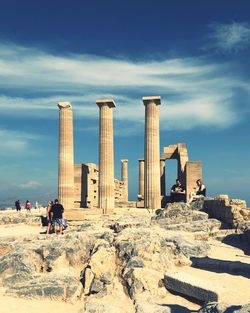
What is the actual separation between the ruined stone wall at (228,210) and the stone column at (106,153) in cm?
1255

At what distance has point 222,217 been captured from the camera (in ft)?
65.6

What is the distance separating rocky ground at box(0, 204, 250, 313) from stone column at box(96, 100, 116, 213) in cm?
1650

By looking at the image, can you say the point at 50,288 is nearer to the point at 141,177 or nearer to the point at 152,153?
the point at 152,153

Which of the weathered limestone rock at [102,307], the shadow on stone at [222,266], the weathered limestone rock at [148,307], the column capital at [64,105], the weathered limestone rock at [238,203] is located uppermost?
the column capital at [64,105]

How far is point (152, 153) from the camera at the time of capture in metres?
32.7

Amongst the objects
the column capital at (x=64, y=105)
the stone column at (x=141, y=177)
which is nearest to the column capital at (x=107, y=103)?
the column capital at (x=64, y=105)

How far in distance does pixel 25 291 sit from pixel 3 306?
1.03 metres

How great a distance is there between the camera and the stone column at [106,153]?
108 ft

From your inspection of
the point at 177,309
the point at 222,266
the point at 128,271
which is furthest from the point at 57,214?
the point at 177,309

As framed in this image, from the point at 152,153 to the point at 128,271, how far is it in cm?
2119

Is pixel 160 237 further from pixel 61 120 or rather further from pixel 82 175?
pixel 82 175

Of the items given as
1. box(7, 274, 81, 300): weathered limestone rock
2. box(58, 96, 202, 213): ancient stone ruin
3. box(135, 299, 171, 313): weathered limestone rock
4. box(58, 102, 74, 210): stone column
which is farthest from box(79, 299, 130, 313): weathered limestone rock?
box(58, 102, 74, 210): stone column

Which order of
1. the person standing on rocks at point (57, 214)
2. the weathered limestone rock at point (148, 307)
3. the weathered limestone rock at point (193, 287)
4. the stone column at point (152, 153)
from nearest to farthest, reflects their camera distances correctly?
the weathered limestone rock at point (193, 287) → the weathered limestone rock at point (148, 307) → the person standing on rocks at point (57, 214) → the stone column at point (152, 153)

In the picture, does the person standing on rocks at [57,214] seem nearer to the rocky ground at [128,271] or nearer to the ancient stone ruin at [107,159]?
the rocky ground at [128,271]
